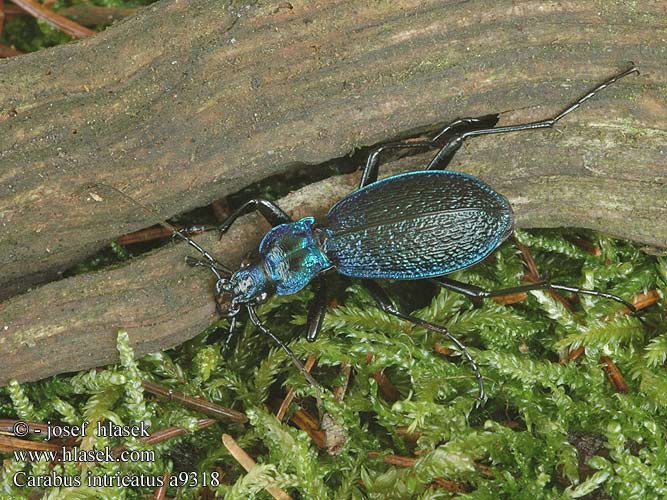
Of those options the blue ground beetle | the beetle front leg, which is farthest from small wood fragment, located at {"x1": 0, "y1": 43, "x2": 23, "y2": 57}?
the beetle front leg

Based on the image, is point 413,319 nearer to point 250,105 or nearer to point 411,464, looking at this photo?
point 411,464

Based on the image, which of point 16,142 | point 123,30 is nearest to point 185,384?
point 16,142

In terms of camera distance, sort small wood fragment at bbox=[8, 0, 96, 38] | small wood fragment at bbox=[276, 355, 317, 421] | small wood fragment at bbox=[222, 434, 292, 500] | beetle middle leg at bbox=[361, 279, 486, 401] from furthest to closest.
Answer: small wood fragment at bbox=[8, 0, 96, 38], small wood fragment at bbox=[276, 355, 317, 421], beetle middle leg at bbox=[361, 279, 486, 401], small wood fragment at bbox=[222, 434, 292, 500]

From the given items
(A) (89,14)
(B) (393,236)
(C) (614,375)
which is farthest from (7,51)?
(C) (614,375)

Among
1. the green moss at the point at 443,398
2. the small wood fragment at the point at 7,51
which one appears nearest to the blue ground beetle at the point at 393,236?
the green moss at the point at 443,398

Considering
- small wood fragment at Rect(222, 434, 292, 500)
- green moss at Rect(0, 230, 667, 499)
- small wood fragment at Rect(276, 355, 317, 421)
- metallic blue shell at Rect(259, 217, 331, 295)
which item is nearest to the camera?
green moss at Rect(0, 230, 667, 499)

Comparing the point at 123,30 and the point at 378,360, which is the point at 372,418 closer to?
the point at 378,360

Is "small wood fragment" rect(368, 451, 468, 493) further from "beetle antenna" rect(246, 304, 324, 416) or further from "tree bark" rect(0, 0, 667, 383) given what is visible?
"tree bark" rect(0, 0, 667, 383)
